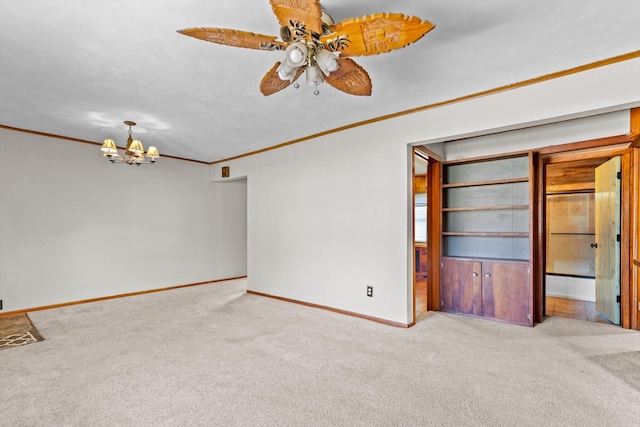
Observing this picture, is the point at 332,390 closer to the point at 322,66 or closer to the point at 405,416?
the point at 405,416

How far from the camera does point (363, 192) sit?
4.04 meters

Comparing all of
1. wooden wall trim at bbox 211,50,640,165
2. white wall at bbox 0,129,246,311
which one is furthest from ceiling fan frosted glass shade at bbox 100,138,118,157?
wooden wall trim at bbox 211,50,640,165

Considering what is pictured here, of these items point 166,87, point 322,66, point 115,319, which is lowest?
point 115,319

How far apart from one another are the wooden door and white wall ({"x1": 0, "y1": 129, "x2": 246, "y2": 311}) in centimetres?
611

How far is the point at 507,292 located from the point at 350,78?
3.17 metres

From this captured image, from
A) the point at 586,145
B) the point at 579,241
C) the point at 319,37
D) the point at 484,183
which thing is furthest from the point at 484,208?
the point at 319,37

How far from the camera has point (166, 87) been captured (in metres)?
2.96

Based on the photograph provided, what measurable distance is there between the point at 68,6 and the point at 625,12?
10.9 feet

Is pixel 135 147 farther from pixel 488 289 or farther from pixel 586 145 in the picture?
pixel 586 145

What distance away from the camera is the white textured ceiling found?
1900mm

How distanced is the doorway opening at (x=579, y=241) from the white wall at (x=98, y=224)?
5.73 m

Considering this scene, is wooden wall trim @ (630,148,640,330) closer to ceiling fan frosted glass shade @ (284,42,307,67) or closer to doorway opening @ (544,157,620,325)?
doorway opening @ (544,157,620,325)

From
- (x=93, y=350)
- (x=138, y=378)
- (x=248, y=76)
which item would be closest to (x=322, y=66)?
(x=248, y=76)

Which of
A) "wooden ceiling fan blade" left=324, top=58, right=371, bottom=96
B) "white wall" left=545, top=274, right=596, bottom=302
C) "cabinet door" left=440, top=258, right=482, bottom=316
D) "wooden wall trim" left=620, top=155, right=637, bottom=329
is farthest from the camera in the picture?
"white wall" left=545, top=274, right=596, bottom=302
